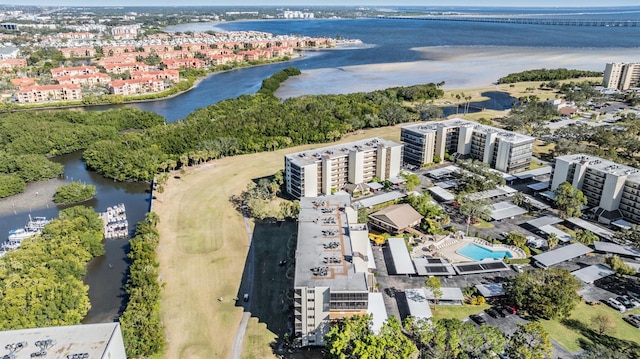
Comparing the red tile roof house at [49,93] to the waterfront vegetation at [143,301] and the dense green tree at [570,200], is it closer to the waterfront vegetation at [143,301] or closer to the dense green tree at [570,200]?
the waterfront vegetation at [143,301]

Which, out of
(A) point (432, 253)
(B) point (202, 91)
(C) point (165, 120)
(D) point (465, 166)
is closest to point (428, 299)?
(A) point (432, 253)

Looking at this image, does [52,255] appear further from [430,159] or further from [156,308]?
[430,159]

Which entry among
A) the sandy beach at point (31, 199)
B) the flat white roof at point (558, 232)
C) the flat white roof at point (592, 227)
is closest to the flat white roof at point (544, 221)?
the flat white roof at point (558, 232)

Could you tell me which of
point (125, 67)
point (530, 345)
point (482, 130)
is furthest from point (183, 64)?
point (530, 345)

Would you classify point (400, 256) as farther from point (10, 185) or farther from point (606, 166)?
point (10, 185)

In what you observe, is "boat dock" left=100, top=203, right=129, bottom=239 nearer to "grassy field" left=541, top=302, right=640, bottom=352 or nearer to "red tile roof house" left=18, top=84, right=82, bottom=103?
"grassy field" left=541, top=302, right=640, bottom=352

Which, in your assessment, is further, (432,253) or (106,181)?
(106,181)

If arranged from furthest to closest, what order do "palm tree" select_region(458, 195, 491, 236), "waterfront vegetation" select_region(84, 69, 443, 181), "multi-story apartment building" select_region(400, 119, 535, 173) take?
1. "waterfront vegetation" select_region(84, 69, 443, 181)
2. "multi-story apartment building" select_region(400, 119, 535, 173)
3. "palm tree" select_region(458, 195, 491, 236)

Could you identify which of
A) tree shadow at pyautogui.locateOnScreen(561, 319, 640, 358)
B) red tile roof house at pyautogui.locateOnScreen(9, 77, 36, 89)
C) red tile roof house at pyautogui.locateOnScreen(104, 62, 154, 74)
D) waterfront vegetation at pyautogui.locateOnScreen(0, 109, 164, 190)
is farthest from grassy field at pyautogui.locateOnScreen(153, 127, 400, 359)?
red tile roof house at pyautogui.locateOnScreen(104, 62, 154, 74)
